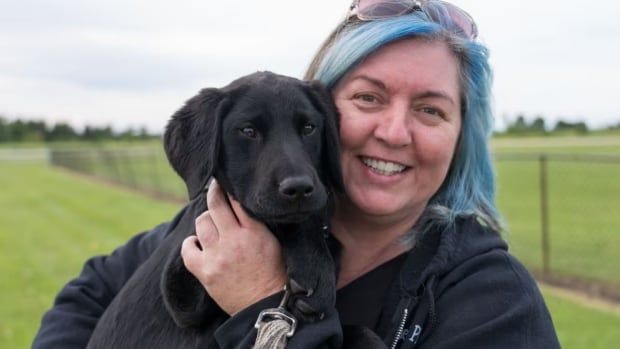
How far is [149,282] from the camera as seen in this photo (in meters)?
2.44

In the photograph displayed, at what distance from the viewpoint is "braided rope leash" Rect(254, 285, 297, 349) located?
Result: 191cm

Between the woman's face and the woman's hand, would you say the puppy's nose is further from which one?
the woman's face

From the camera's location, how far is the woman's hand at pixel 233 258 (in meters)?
2.15

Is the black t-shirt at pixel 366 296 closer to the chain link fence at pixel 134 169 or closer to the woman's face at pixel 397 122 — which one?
the woman's face at pixel 397 122

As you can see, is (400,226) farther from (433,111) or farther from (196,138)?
(196,138)

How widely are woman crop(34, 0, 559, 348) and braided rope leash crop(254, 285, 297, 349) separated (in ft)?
0.10

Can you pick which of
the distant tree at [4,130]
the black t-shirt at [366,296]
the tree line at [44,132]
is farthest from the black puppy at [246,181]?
the distant tree at [4,130]

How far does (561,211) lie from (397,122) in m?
12.5

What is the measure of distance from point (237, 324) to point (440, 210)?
93 centimetres

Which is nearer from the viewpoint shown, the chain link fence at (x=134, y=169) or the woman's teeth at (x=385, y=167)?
the woman's teeth at (x=385, y=167)

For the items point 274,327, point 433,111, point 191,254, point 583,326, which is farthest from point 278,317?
A: point 583,326

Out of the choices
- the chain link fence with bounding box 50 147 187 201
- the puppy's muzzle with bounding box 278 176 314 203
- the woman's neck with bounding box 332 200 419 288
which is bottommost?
the chain link fence with bounding box 50 147 187 201

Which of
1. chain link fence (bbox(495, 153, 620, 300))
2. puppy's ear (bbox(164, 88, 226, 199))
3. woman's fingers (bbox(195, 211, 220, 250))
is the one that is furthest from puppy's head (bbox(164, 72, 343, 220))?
chain link fence (bbox(495, 153, 620, 300))

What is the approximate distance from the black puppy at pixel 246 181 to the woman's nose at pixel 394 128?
163 millimetres
